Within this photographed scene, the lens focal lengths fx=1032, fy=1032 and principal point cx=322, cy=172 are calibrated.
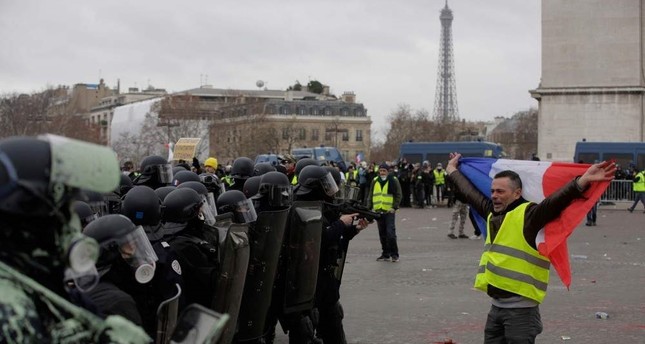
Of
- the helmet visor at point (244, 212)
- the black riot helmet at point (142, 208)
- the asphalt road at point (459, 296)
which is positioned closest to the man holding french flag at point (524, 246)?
the helmet visor at point (244, 212)

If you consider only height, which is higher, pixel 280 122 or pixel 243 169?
pixel 280 122

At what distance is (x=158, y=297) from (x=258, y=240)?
1.88 metres

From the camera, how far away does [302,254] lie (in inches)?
284

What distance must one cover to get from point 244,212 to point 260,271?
1.33ft

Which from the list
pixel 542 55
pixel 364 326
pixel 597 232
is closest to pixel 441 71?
pixel 542 55

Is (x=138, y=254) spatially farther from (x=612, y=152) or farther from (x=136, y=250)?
(x=612, y=152)

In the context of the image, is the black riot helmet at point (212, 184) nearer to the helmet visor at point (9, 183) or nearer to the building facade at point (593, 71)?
the helmet visor at point (9, 183)

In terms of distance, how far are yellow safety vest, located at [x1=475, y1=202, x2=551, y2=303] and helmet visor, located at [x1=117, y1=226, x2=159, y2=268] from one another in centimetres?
233

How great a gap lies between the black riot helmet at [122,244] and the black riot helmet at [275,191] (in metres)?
3.01

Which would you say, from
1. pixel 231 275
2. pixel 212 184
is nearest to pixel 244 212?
pixel 231 275

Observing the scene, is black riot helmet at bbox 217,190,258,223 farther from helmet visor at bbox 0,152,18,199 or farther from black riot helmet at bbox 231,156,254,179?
black riot helmet at bbox 231,156,254,179

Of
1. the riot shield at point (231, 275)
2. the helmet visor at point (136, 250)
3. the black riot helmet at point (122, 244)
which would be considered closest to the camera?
the black riot helmet at point (122, 244)

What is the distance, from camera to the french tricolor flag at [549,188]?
579cm

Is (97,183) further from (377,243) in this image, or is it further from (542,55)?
(542,55)
